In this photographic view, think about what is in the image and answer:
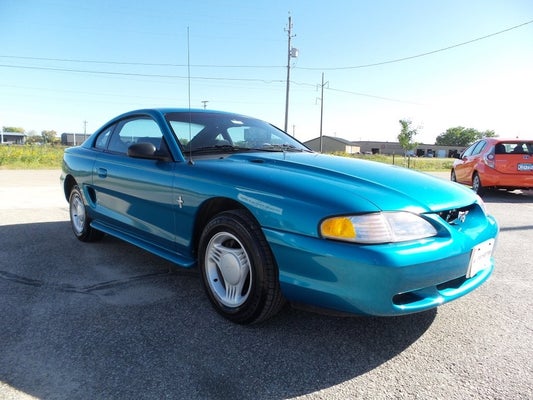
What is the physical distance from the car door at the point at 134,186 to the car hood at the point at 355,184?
1.86 ft

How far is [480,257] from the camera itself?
2.28 metres

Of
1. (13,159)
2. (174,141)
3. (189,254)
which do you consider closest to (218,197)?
(189,254)

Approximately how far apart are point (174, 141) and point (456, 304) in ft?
7.61

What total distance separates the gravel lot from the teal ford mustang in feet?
0.94

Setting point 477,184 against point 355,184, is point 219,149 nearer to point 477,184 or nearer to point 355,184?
point 355,184

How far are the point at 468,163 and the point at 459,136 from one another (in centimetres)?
12017

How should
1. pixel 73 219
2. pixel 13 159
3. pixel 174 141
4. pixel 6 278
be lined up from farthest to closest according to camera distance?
pixel 13 159 → pixel 73 219 → pixel 6 278 → pixel 174 141

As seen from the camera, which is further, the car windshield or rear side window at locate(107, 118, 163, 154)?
rear side window at locate(107, 118, 163, 154)

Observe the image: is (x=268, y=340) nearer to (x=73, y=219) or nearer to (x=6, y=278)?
(x=6, y=278)

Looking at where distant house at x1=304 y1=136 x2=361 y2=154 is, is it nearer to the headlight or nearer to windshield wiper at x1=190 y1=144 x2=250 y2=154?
windshield wiper at x1=190 y1=144 x2=250 y2=154

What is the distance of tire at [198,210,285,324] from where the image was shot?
2.16 metres

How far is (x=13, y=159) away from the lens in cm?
1805

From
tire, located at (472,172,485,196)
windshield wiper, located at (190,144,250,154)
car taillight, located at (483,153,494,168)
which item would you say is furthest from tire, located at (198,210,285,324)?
tire, located at (472,172,485,196)

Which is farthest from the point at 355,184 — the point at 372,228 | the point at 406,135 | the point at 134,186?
the point at 406,135
